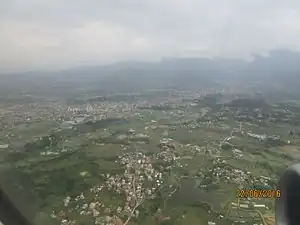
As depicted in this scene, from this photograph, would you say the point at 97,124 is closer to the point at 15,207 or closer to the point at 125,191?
the point at 125,191

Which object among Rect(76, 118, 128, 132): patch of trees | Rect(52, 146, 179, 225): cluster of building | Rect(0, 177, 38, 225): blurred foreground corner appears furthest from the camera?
Rect(76, 118, 128, 132): patch of trees

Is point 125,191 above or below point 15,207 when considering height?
below

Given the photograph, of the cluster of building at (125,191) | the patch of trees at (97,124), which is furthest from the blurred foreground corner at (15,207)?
the patch of trees at (97,124)

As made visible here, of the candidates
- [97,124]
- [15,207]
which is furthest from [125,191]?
[15,207]

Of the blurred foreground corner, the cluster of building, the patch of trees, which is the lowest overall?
the cluster of building

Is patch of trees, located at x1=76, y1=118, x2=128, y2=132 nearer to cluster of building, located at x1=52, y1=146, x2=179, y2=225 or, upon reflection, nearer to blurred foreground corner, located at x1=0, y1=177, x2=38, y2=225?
cluster of building, located at x1=52, y1=146, x2=179, y2=225

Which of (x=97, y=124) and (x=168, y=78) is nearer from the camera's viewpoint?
(x=97, y=124)

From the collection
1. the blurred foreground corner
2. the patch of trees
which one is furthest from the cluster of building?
the blurred foreground corner

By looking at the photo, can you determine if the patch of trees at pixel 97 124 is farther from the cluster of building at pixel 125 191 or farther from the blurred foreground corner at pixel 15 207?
the blurred foreground corner at pixel 15 207

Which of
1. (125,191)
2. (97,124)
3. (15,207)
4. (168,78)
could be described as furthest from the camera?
(168,78)

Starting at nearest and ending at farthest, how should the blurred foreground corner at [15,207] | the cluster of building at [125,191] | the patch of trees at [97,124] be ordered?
1. the blurred foreground corner at [15,207]
2. the cluster of building at [125,191]
3. the patch of trees at [97,124]

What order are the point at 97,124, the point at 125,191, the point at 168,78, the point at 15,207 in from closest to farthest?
the point at 15,207 → the point at 125,191 → the point at 97,124 → the point at 168,78
